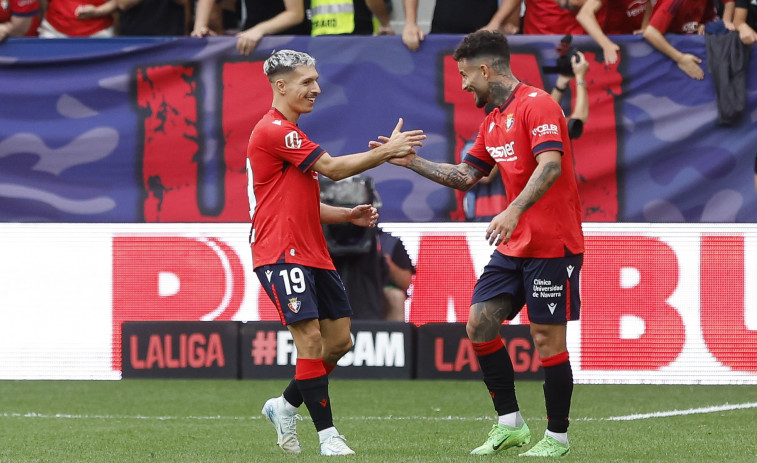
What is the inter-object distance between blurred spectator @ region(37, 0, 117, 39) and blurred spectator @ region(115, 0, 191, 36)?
4.8 inches

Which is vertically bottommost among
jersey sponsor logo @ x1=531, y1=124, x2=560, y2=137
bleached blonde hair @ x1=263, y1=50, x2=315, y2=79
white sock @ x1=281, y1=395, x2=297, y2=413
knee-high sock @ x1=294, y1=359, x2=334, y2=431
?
Result: white sock @ x1=281, y1=395, x2=297, y2=413

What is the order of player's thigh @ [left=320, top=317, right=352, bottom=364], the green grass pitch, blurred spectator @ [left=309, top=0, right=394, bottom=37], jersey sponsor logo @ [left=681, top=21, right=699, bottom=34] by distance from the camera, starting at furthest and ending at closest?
blurred spectator @ [left=309, top=0, right=394, bottom=37] → jersey sponsor logo @ [left=681, top=21, right=699, bottom=34] → player's thigh @ [left=320, top=317, right=352, bottom=364] → the green grass pitch

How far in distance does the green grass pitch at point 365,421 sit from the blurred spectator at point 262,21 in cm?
272

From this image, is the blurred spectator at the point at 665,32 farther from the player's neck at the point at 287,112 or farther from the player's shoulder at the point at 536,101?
the player's neck at the point at 287,112

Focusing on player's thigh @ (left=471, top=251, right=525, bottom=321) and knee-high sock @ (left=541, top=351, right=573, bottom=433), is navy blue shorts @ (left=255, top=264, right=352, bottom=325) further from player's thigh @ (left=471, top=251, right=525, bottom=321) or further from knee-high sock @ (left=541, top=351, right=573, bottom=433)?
knee-high sock @ (left=541, top=351, right=573, bottom=433)

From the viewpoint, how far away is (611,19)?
10.1 metres

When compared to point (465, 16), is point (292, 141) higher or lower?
lower

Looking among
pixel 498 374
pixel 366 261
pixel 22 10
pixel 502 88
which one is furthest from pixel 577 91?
pixel 22 10

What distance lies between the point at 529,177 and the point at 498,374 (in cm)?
98

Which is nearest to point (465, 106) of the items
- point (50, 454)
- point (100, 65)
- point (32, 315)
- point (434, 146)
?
point (434, 146)

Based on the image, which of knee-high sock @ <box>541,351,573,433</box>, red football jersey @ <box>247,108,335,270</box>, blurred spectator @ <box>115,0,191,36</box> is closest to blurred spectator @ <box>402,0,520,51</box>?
blurred spectator @ <box>115,0,191,36</box>

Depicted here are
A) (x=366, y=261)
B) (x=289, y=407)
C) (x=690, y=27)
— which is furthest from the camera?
(x=690, y=27)

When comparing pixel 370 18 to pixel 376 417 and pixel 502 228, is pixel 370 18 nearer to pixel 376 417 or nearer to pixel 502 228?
pixel 376 417

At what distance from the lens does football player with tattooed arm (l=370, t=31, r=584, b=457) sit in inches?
224
